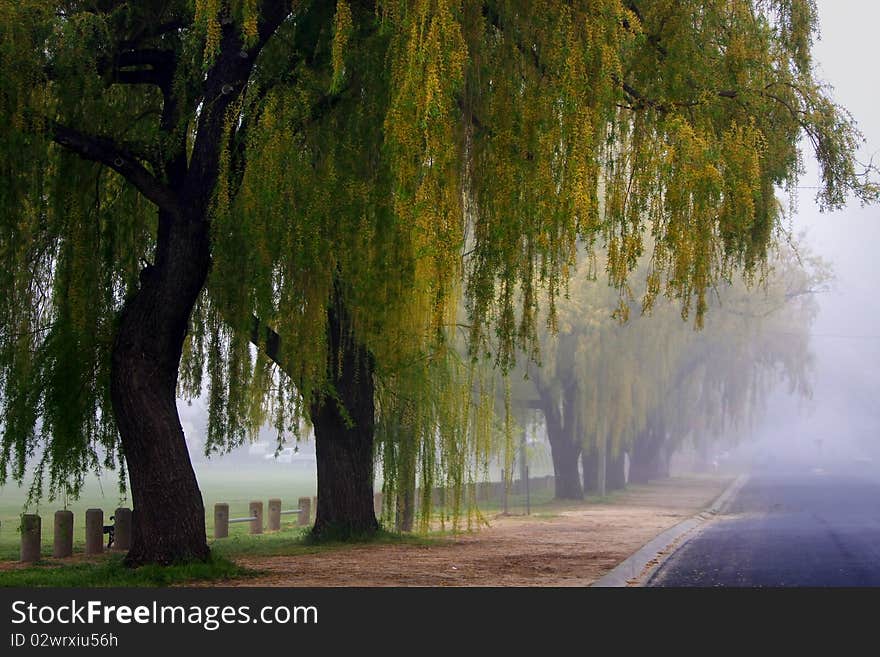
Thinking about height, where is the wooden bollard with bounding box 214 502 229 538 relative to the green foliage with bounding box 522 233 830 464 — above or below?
below

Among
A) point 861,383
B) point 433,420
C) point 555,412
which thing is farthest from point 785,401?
point 433,420

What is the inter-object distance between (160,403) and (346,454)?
6.07 m

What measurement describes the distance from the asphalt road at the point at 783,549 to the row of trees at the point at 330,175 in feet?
11.6

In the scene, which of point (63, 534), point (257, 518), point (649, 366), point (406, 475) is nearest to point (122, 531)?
point (63, 534)

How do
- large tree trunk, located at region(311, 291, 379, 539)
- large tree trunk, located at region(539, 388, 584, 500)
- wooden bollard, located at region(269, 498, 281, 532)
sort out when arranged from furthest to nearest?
large tree trunk, located at region(539, 388, 584, 500) → wooden bollard, located at region(269, 498, 281, 532) → large tree trunk, located at region(311, 291, 379, 539)

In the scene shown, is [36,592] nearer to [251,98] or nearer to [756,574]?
[251,98]

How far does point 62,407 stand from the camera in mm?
13094

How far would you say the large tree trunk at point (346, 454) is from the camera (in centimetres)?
1792

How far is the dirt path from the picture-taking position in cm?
1198

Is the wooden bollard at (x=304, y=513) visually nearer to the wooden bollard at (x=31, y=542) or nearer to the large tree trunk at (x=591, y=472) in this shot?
the wooden bollard at (x=31, y=542)

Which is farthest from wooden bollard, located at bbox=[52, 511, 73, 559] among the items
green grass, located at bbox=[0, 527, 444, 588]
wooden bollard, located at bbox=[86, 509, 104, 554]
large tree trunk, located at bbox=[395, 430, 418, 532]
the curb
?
the curb

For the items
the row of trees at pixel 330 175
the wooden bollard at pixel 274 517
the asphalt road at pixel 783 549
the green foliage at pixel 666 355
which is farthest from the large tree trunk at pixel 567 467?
the row of trees at pixel 330 175

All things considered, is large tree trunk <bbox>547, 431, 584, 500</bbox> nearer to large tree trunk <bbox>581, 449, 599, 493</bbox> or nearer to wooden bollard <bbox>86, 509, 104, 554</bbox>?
large tree trunk <bbox>581, 449, 599, 493</bbox>

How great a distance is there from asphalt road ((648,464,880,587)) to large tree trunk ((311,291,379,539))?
5.10m
